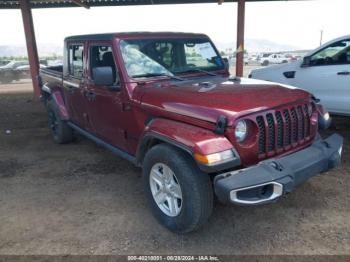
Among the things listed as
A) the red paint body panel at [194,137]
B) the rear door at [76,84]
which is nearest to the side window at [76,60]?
the rear door at [76,84]

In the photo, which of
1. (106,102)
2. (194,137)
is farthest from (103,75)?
(194,137)

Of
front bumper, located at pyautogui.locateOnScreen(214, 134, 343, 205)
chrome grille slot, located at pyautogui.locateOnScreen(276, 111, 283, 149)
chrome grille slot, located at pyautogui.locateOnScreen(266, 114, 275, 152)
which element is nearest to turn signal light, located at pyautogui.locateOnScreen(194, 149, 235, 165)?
front bumper, located at pyautogui.locateOnScreen(214, 134, 343, 205)

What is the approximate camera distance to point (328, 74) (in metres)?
5.44

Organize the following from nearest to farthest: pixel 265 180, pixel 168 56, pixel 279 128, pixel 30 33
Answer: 1. pixel 265 180
2. pixel 279 128
3. pixel 168 56
4. pixel 30 33

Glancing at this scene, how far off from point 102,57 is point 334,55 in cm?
391

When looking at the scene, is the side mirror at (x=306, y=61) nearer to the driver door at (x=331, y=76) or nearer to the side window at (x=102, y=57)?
the driver door at (x=331, y=76)

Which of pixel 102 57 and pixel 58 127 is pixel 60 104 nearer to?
pixel 58 127

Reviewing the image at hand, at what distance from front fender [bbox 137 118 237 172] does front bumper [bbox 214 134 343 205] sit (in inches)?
6.0

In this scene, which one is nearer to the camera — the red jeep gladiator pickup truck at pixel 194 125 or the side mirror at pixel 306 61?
the red jeep gladiator pickup truck at pixel 194 125

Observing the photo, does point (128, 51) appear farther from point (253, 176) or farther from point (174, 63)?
point (253, 176)

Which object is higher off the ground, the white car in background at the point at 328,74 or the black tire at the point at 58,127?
the white car in background at the point at 328,74

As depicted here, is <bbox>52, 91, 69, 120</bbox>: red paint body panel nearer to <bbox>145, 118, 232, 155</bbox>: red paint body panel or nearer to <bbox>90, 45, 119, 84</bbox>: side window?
<bbox>90, 45, 119, 84</bbox>: side window

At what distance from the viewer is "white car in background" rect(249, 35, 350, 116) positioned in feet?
17.4

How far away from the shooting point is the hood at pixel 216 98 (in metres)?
2.76
